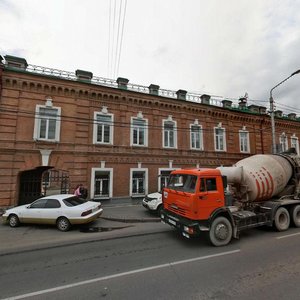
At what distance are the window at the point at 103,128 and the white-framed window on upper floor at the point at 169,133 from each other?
15.3 ft

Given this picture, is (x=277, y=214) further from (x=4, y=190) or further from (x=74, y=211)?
(x=4, y=190)

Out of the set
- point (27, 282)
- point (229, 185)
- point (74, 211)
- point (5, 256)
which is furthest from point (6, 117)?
point (229, 185)

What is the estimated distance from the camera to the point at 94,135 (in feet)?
48.1

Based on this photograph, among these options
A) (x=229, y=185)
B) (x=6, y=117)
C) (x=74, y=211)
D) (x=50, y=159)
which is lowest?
(x=74, y=211)

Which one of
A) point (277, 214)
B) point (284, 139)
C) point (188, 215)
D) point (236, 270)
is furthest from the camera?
point (284, 139)

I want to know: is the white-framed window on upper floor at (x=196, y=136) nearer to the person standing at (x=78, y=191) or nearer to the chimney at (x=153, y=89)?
the chimney at (x=153, y=89)

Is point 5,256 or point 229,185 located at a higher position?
point 229,185

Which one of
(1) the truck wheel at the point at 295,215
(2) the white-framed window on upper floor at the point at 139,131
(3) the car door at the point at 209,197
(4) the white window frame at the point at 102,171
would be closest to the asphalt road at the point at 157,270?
(3) the car door at the point at 209,197

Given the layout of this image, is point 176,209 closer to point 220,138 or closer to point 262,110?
point 220,138

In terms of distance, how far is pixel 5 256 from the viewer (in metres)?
6.25

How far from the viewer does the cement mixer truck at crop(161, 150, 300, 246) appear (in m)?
6.76

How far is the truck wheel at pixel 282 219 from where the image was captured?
8.38 metres

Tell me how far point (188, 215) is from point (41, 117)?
39.4 ft

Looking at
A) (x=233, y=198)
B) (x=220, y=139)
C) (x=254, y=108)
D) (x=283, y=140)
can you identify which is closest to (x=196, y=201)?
(x=233, y=198)
